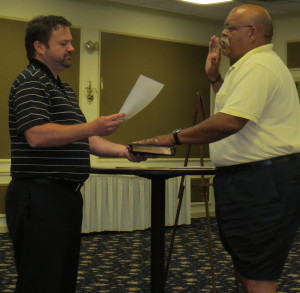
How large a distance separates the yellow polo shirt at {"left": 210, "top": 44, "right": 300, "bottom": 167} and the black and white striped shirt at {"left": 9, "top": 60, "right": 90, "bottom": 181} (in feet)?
2.38

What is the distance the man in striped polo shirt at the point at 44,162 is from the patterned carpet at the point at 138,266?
A: 2.00 metres

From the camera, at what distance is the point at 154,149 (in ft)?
10.1

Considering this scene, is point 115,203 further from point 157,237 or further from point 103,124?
point 103,124

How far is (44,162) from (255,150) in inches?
38.9

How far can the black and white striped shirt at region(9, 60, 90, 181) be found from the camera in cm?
288

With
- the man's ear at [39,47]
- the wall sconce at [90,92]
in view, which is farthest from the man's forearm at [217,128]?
the wall sconce at [90,92]

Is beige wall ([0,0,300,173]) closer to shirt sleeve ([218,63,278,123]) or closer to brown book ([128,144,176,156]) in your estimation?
brown book ([128,144,176,156])

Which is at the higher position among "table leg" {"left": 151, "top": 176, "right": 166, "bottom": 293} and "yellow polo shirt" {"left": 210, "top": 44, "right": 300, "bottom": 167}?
"yellow polo shirt" {"left": 210, "top": 44, "right": 300, "bottom": 167}

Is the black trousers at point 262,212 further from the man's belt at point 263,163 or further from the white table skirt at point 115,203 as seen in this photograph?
the white table skirt at point 115,203

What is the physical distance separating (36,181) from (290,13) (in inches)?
308

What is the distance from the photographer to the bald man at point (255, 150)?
2.92m

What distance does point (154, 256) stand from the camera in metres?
3.58

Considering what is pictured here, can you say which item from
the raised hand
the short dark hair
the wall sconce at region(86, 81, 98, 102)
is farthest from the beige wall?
the short dark hair

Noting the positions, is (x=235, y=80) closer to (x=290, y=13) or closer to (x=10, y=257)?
(x=10, y=257)
